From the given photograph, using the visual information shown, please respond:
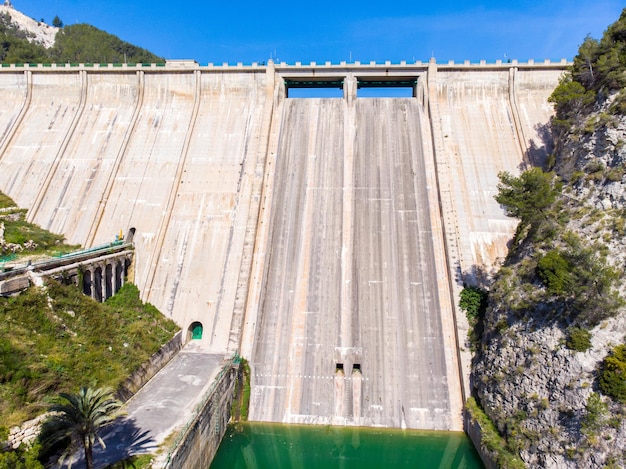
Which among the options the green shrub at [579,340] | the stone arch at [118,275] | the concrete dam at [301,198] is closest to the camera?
the green shrub at [579,340]

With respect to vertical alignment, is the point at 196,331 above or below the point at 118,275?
below

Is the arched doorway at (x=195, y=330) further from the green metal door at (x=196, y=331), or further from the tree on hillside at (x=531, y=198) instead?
the tree on hillside at (x=531, y=198)

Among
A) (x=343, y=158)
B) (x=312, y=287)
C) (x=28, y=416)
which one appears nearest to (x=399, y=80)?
(x=343, y=158)

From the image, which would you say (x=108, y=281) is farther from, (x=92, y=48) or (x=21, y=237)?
(x=92, y=48)

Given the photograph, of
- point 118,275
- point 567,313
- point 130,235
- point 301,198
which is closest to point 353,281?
point 301,198

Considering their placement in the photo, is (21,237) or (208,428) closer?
(208,428)

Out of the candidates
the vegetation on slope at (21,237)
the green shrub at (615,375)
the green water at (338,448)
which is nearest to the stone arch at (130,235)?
the vegetation on slope at (21,237)
